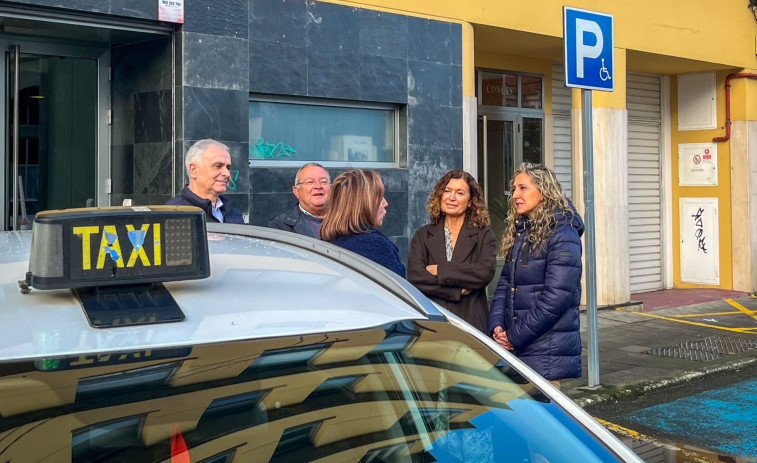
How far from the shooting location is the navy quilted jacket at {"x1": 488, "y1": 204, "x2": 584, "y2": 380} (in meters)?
4.88

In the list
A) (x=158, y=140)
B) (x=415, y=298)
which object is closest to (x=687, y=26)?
(x=158, y=140)

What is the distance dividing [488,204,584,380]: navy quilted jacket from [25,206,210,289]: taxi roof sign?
3.28 m

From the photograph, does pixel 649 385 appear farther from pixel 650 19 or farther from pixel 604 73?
pixel 650 19

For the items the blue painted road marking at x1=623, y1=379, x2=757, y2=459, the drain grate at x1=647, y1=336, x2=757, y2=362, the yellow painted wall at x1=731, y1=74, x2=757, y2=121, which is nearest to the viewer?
the blue painted road marking at x1=623, y1=379, x2=757, y2=459

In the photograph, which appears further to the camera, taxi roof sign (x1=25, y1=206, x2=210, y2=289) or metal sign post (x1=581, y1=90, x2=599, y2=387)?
metal sign post (x1=581, y1=90, x2=599, y2=387)

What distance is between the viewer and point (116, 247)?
1.77 m

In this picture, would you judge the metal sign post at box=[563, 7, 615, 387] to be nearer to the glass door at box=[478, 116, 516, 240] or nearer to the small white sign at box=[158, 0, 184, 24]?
the small white sign at box=[158, 0, 184, 24]

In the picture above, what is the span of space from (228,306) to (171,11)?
6.26 m

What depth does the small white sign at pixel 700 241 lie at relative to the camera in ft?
46.1

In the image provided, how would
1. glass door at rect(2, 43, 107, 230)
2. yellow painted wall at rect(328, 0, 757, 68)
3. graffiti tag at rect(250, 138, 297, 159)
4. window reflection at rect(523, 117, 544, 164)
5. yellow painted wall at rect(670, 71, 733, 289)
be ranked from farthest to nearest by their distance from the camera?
yellow painted wall at rect(670, 71, 733, 289)
window reflection at rect(523, 117, 544, 164)
yellow painted wall at rect(328, 0, 757, 68)
graffiti tag at rect(250, 138, 297, 159)
glass door at rect(2, 43, 107, 230)

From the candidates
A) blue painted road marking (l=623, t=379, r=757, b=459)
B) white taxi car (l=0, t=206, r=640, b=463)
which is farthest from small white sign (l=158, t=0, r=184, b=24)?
white taxi car (l=0, t=206, r=640, b=463)

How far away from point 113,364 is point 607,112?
10.7m

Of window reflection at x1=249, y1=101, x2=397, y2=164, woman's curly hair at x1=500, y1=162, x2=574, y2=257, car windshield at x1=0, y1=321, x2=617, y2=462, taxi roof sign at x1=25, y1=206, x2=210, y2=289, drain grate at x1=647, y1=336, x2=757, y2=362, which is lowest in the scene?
drain grate at x1=647, y1=336, x2=757, y2=362

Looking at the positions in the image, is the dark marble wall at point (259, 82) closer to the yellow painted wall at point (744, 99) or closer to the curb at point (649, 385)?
the curb at point (649, 385)
